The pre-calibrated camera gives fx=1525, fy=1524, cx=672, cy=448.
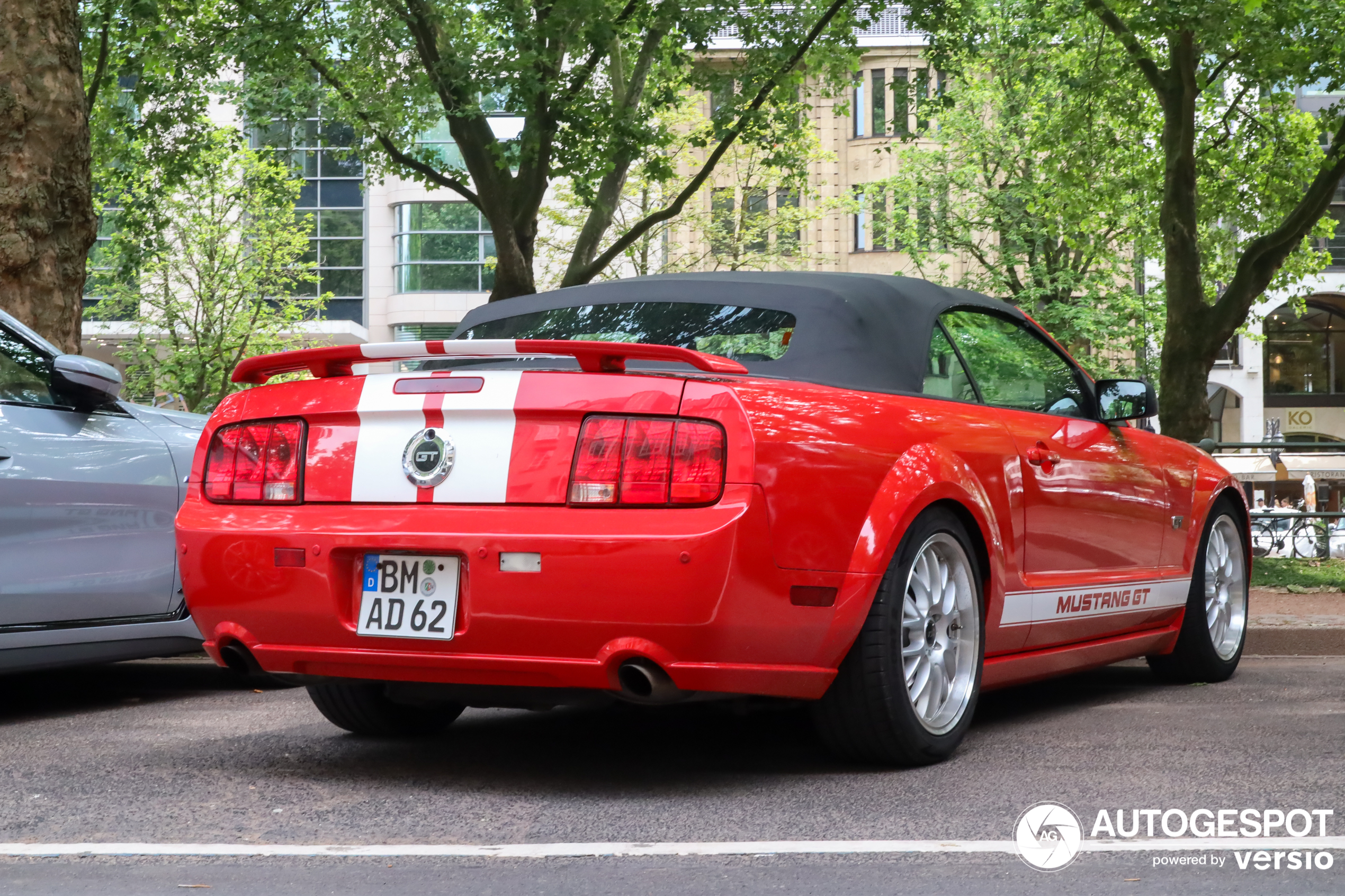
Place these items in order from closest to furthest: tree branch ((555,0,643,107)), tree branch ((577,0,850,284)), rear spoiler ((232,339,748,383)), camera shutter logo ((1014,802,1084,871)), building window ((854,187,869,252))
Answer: camera shutter logo ((1014,802,1084,871)), rear spoiler ((232,339,748,383)), tree branch ((555,0,643,107)), tree branch ((577,0,850,284)), building window ((854,187,869,252))

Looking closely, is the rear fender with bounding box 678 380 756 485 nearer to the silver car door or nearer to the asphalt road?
the asphalt road

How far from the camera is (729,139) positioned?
16.6 meters

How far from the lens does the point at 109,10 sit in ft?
54.6

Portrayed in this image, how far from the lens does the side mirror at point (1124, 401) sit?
5.74 meters

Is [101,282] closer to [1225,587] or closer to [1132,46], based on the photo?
[1132,46]

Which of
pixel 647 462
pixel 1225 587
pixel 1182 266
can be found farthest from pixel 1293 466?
pixel 647 462

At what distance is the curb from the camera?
809 cm

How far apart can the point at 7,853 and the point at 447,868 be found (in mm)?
1014

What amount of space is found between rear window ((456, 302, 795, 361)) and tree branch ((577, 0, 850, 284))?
1168cm

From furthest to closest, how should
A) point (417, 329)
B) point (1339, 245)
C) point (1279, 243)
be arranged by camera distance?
point (1339, 245)
point (417, 329)
point (1279, 243)

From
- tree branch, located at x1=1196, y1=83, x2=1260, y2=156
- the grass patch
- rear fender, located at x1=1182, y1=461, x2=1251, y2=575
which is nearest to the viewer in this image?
rear fender, located at x1=1182, y1=461, x2=1251, y2=575

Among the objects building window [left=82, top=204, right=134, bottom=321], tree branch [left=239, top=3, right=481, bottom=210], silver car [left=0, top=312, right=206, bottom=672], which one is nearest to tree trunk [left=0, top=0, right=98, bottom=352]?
silver car [left=0, top=312, right=206, bottom=672]

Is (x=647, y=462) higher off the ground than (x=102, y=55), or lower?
lower

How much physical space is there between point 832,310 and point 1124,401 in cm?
175
